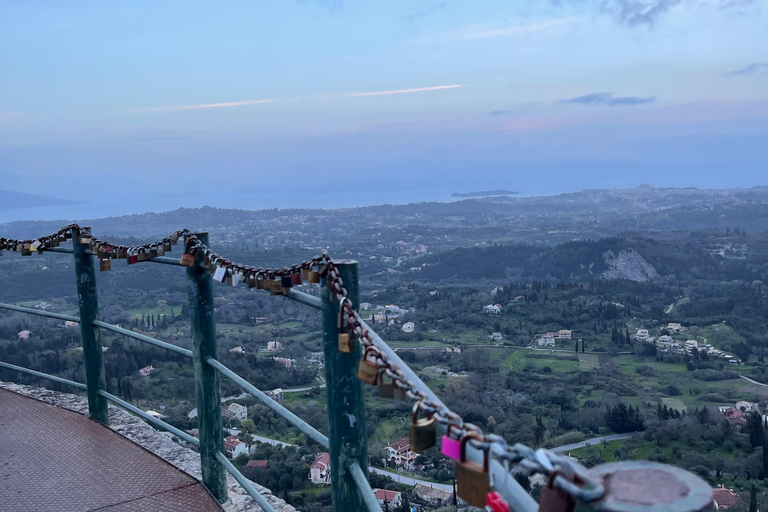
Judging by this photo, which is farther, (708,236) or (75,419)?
(708,236)

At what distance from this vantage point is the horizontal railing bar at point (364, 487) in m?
1.58

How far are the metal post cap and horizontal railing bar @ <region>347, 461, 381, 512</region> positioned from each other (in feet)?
2.92

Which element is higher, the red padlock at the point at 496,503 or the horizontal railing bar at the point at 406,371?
the horizontal railing bar at the point at 406,371

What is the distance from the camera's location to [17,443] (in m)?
3.62

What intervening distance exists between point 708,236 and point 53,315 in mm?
78407

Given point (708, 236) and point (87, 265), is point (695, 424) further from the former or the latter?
point (708, 236)

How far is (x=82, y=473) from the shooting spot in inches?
124

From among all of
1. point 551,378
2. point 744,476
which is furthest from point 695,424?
point 551,378

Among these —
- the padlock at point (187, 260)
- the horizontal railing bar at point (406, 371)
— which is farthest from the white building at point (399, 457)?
the horizontal railing bar at point (406, 371)

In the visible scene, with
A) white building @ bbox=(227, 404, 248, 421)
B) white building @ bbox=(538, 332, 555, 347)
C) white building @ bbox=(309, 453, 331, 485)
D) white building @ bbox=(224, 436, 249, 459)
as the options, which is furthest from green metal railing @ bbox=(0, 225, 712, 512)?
white building @ bbox=(538, 332, 555, 347)

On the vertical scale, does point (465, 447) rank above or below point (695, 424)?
above

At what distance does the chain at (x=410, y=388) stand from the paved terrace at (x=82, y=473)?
1105mm

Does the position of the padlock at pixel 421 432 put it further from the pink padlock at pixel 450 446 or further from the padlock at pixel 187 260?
the padlock at pixel 187 260

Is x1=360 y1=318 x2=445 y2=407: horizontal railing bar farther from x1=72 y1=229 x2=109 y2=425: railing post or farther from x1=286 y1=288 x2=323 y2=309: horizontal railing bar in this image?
x1=72 y1=229 x2=109 y2=425: railing post
